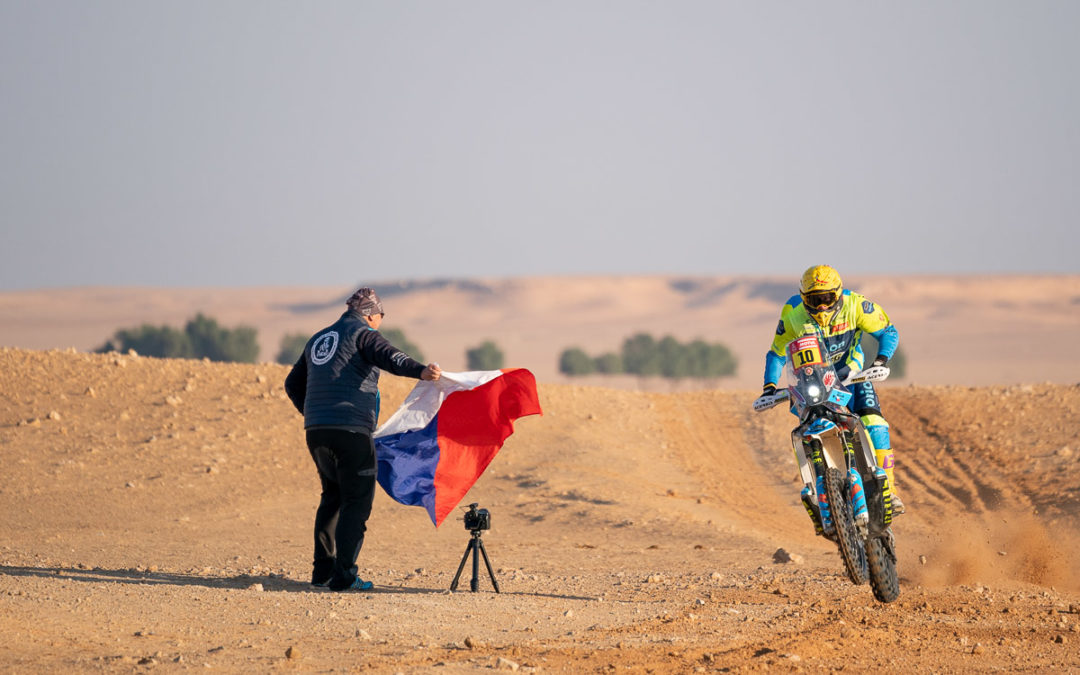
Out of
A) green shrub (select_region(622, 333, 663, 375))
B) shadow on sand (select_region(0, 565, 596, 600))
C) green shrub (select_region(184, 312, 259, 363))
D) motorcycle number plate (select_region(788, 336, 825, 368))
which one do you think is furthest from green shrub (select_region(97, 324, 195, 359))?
motorcycle number plate (select_region(788, 336, 825, 368))

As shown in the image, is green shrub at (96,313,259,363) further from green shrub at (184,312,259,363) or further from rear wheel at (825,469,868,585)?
rear wheel at (825,469,868,585)

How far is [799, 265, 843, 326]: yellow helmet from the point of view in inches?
350

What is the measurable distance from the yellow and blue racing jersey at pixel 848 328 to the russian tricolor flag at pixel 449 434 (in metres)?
2.25

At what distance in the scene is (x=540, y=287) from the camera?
187 m

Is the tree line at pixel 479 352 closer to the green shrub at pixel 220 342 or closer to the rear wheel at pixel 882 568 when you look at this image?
the green shrub at pixel 220 342

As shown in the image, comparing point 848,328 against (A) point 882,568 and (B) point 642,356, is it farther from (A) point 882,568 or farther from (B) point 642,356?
(B) point 642,356

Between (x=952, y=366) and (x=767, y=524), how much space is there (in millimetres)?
106741

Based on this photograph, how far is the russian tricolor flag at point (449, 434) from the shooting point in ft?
33.3

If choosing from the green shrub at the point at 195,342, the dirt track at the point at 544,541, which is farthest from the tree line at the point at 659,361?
the dirt track at the point at 544,541

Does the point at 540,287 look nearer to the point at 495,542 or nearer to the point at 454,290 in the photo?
the point at 454,290

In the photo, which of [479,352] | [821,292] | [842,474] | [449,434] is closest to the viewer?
[842,474]

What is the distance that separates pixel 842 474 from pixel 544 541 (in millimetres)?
6458

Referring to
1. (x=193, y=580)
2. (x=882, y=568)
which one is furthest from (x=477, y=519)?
(x=882, y=568)

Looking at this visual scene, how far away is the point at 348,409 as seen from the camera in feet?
30.5
